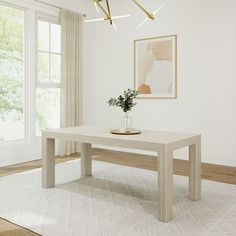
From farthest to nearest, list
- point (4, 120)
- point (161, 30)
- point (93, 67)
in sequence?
1. point (93, 67)
2. point (161, 30)
3. point (4, 120)

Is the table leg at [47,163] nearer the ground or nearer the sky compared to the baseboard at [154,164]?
nearer the sky

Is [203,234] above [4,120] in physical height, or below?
below

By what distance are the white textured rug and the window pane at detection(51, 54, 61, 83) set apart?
199cm

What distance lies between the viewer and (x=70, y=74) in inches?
203

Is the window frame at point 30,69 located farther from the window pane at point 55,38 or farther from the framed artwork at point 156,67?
the framed artwork at point 156,67

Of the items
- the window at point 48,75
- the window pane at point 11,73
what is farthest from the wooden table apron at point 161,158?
the window at point 48,75

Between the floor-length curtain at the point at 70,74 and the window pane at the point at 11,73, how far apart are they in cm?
68

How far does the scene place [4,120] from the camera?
4.55m

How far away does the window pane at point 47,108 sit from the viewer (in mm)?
5000

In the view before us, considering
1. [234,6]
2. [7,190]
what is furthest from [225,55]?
[7,190]

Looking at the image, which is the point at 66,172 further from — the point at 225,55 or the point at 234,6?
the point at 234,6

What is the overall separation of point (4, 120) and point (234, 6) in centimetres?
375

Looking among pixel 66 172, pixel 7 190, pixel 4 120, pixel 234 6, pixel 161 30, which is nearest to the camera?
pixel 7 190

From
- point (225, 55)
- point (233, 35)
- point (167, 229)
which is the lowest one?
point (167, 229)
